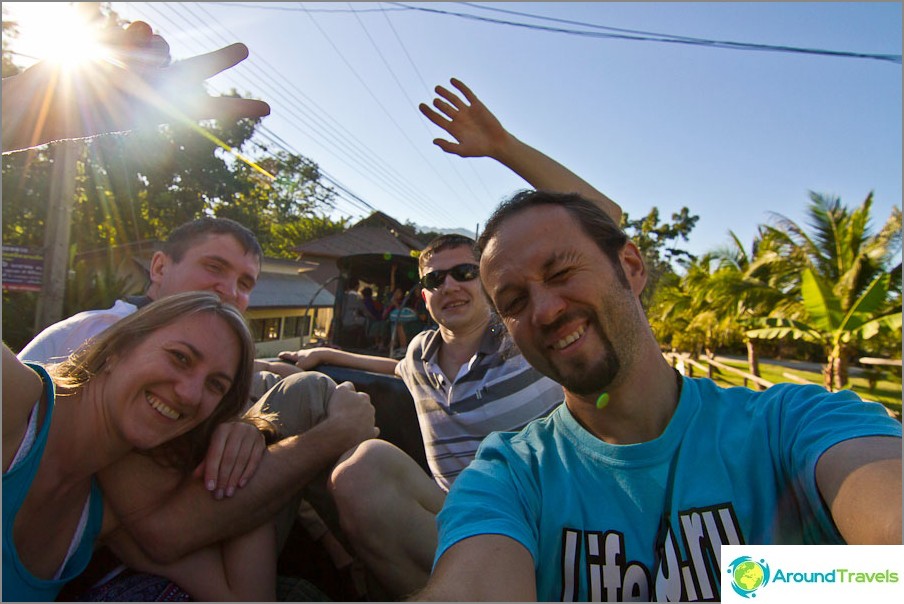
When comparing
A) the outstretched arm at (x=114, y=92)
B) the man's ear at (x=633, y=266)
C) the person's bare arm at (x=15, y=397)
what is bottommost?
the person's bare arm at (x=15, y=397)

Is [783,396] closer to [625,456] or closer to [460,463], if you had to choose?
[625,456]

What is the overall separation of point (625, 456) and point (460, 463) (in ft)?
3.69

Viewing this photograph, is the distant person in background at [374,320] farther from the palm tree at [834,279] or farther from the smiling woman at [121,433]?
the palm tree at [834,279]

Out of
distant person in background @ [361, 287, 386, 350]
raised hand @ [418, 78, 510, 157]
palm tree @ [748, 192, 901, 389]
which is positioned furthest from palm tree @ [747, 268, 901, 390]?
raised hand @ [418, 78, 510, 157]

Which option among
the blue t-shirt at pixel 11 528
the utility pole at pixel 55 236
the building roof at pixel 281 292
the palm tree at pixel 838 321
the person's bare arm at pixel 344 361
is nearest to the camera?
the blue t-shirt at pixel 11 528

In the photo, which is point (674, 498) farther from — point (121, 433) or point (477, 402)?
point (121, 433)

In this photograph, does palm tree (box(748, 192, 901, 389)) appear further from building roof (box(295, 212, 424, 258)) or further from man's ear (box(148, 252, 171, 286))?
man's ear (box(148, 252, 171, 286))

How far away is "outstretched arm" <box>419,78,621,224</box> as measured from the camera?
2.05 m

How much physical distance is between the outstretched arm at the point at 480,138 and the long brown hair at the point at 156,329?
1135 millimetres

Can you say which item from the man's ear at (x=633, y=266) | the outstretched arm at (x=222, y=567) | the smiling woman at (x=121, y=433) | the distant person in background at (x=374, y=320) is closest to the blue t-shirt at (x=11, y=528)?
the smiling woman at (x=121, y=433)

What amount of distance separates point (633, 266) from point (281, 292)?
16.7m

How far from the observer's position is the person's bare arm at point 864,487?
914mm

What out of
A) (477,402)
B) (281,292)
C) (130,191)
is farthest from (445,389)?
(130,191)

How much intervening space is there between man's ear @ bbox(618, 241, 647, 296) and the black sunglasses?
4.01 feet
